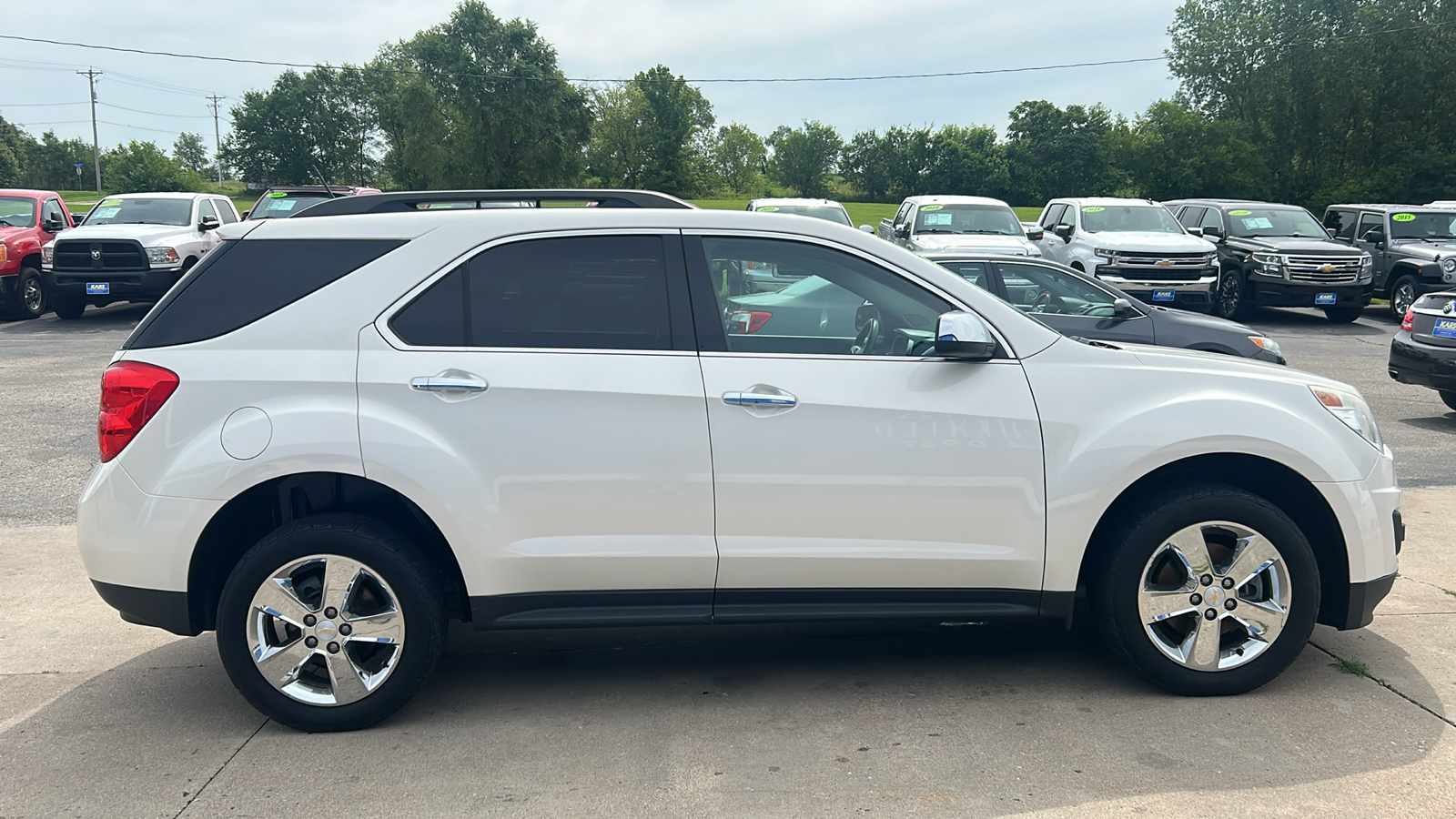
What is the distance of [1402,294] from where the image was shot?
18.6 metres

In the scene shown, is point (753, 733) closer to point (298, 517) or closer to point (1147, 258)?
point (298, 517)

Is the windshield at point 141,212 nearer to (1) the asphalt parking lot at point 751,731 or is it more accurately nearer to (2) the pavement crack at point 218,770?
(1) the asphalt parking lot at point 751,731

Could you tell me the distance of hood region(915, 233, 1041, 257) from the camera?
1580cm

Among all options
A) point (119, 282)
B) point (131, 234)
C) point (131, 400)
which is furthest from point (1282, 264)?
point (119, 282)

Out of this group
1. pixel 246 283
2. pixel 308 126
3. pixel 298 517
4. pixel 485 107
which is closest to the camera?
pixel 246 283

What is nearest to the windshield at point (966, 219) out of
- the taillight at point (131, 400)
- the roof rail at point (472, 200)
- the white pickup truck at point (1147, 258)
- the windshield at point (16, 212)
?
the white pickup truck at point (1147, 258)

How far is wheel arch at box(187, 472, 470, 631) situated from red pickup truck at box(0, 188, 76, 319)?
55.7 ft

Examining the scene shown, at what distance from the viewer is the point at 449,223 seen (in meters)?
3.89

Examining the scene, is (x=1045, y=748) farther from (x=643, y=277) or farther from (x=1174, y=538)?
(x=643, y=277)

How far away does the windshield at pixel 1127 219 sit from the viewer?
1781 cm

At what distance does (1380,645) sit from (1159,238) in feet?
45.2

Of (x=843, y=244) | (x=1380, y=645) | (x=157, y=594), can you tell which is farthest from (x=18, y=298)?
(x=1380, y=645)

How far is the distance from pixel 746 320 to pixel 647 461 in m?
0.64

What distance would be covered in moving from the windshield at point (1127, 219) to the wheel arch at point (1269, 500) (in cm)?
1447
